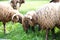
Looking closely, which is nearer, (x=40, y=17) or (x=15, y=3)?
(x=40, y=17)

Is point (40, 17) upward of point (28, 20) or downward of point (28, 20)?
upward

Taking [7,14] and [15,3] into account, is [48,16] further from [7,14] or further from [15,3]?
[15,3]

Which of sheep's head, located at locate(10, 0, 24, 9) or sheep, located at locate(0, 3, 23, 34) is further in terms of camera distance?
sheep's head, located at locate(10, 0, 24, 9)

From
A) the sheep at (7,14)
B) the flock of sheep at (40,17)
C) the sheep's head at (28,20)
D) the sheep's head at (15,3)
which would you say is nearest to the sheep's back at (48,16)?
the flock of sheep at (40,17)

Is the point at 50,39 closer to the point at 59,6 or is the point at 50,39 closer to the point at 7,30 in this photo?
the point at 59,6

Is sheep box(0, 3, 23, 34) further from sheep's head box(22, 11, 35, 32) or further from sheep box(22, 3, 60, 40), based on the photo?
sheep box(22, 3, 60, 40)

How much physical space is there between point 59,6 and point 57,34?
1.20 meters

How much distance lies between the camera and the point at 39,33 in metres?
9.57

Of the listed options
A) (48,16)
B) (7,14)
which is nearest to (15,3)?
(7,14)

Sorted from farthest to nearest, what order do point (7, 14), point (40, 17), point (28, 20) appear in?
1. point (7, 14)
2. point (28, 20)
3. point (40, 17)

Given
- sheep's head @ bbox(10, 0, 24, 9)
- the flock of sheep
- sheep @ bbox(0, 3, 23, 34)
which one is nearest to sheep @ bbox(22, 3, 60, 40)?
the flock of sheep

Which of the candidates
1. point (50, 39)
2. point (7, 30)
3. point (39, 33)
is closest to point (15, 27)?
point (7, 30)

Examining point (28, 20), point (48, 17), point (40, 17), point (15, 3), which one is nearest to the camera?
point (48, 17)

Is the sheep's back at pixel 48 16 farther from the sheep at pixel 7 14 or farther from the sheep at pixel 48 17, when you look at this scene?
the sheep at pixel 7 14
